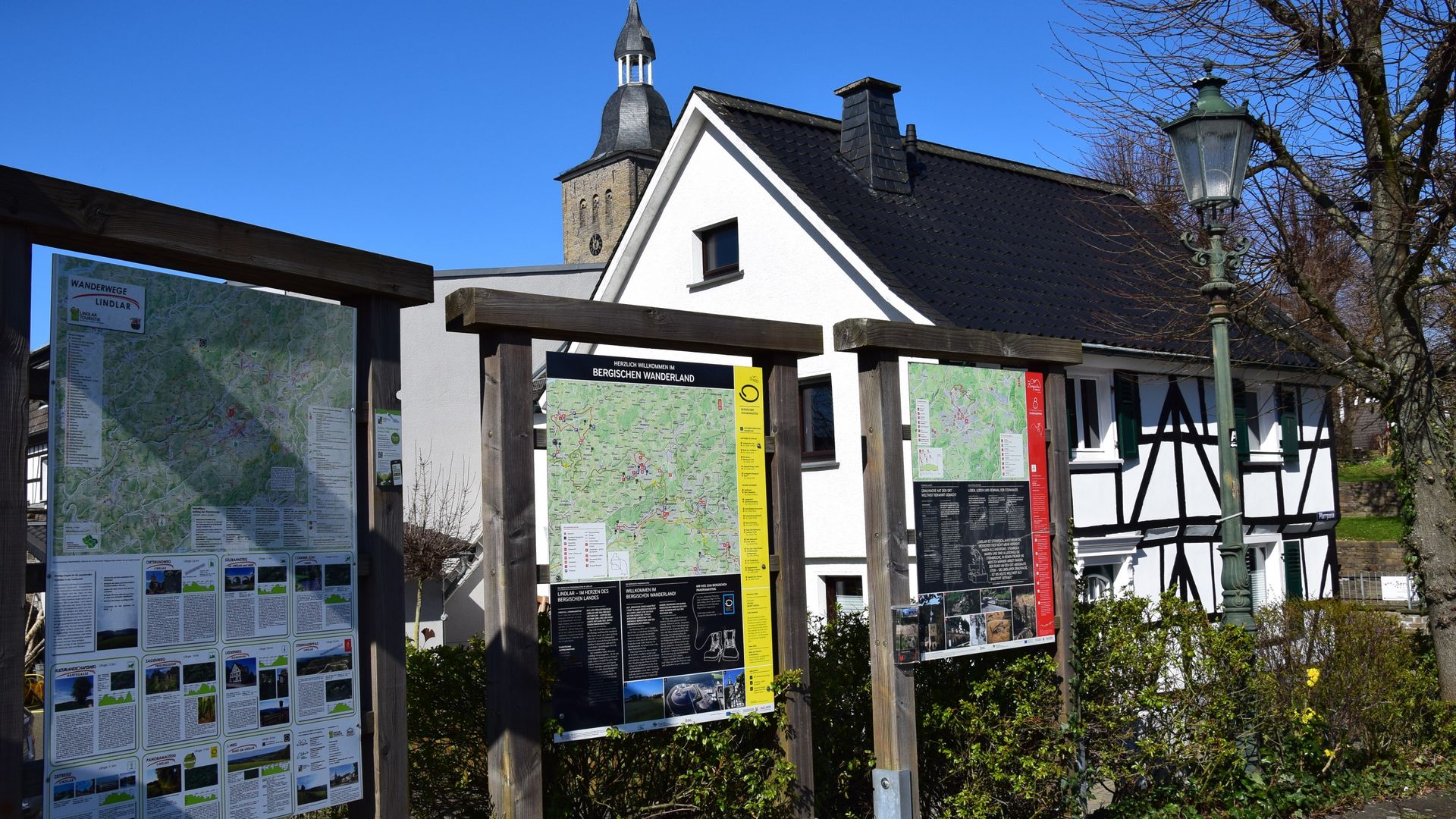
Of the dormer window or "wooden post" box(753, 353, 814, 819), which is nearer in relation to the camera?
"wooden post" box(753, 353, 814, 819)

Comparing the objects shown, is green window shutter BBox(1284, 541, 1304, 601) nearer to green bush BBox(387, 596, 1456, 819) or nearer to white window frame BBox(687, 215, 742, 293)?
white window frame BBox(687, 215, 742, 293)

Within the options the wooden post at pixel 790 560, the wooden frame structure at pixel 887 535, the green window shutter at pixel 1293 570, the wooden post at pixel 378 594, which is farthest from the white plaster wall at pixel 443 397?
the wooden post at pixel 378 594

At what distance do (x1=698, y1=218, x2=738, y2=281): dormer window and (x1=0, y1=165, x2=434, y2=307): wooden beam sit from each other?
13.5 meters

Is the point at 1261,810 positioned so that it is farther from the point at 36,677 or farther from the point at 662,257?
the point at 662,257

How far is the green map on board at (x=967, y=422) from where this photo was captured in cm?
618

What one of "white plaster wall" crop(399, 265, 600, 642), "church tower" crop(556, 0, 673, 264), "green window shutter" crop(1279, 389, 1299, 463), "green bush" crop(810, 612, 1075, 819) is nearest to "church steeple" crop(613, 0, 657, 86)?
"church tower" crop(556, 0, 673, 264)

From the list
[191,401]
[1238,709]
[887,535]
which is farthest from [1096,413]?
[191,401]

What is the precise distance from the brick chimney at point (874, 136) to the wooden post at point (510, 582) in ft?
45.4

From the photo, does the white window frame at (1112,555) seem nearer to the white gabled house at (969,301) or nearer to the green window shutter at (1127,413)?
the white gabled house at (969,301)

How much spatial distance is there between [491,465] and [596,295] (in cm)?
1622

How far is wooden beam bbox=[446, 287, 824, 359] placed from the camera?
14.8 ft

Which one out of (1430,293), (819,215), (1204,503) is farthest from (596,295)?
(1430,293)

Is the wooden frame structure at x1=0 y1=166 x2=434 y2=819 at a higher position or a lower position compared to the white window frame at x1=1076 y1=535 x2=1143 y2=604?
higher

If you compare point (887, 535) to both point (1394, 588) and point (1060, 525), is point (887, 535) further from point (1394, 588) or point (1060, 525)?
point (1394, 588)
